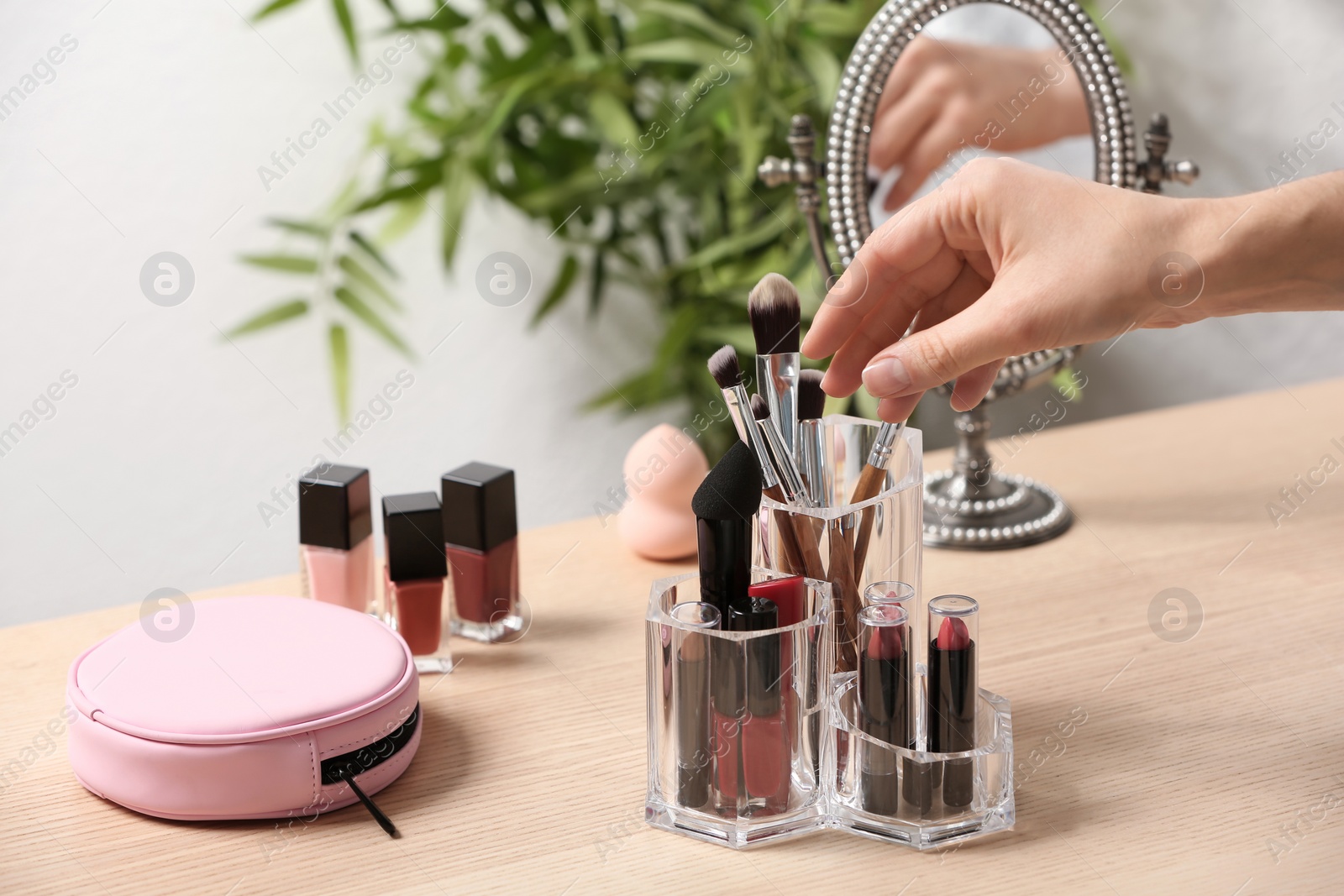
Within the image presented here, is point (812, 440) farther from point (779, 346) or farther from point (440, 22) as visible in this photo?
point (440, 22)

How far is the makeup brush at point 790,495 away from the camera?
0.59 m

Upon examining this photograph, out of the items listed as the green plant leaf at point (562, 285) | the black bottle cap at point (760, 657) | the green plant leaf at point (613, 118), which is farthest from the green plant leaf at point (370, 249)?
the black bottle cap at point (760, 657)

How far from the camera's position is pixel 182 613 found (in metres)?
0.65

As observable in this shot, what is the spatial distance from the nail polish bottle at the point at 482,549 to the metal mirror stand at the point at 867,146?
13.0 inches

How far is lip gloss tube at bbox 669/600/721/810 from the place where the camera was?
1.74ft

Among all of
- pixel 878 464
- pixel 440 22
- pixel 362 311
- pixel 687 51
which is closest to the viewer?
pixel 878 464

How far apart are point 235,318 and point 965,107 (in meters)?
0.99

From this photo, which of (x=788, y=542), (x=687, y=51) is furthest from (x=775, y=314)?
(x=687, y=51)

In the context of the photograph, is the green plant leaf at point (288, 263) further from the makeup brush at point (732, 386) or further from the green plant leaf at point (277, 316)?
the makeup brush at point (732, 386)

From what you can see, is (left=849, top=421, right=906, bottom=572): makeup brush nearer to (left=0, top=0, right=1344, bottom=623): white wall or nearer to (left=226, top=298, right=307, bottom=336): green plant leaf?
(left=0, top=0, right=1344, bottom=623): white wall

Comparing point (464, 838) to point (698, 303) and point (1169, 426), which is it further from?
point (698, 303)

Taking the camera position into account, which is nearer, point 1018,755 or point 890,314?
point 1018,755

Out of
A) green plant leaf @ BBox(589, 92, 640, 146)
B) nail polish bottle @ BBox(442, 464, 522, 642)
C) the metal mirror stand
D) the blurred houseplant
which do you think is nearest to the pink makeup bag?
nail polish bottle @ BBox(442, 464, 522, 642)

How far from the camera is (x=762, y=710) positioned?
53 cm
